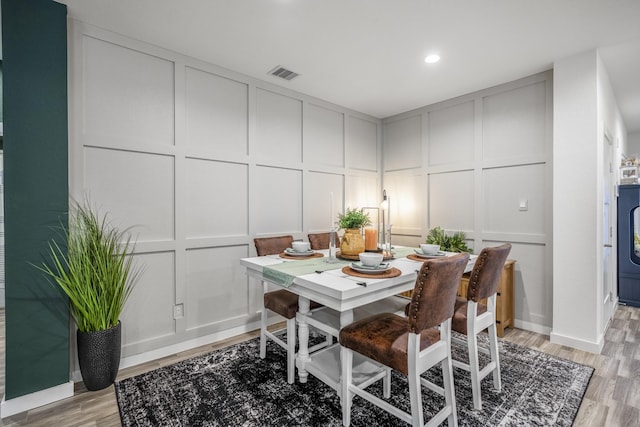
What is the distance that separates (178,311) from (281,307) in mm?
1072

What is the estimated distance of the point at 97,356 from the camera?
2.15 meters

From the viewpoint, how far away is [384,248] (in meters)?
2.73

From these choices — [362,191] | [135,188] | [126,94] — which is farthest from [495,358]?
[126,94]

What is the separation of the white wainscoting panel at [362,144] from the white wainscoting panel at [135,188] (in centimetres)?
239

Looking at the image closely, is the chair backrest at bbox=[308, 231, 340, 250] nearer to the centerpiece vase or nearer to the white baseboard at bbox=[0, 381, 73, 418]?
the centerpiece vase

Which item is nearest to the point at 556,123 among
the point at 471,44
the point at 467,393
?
the point at 471,44

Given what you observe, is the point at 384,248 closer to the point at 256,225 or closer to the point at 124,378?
the point at 256,225

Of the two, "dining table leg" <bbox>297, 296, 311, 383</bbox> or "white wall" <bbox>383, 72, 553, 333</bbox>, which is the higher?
"white wall" <bbox>383, 72, 553, 333</bbox>

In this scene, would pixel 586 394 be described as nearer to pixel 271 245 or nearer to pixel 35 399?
pixel 271 245

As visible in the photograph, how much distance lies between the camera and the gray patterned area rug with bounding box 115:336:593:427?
1.88m

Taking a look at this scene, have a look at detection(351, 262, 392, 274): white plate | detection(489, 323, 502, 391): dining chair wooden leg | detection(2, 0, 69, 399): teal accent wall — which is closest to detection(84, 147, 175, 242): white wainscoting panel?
detection(2, 0, 69, 399): teal accent wall

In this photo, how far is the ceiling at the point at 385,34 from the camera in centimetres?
218

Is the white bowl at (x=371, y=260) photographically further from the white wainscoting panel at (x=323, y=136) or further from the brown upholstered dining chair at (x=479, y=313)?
the white wainscoting panel at (x=323, y=136)

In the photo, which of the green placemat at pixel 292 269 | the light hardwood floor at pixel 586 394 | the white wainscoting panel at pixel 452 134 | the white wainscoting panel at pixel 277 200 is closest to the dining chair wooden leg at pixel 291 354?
the green placemat at pixel 292 269
